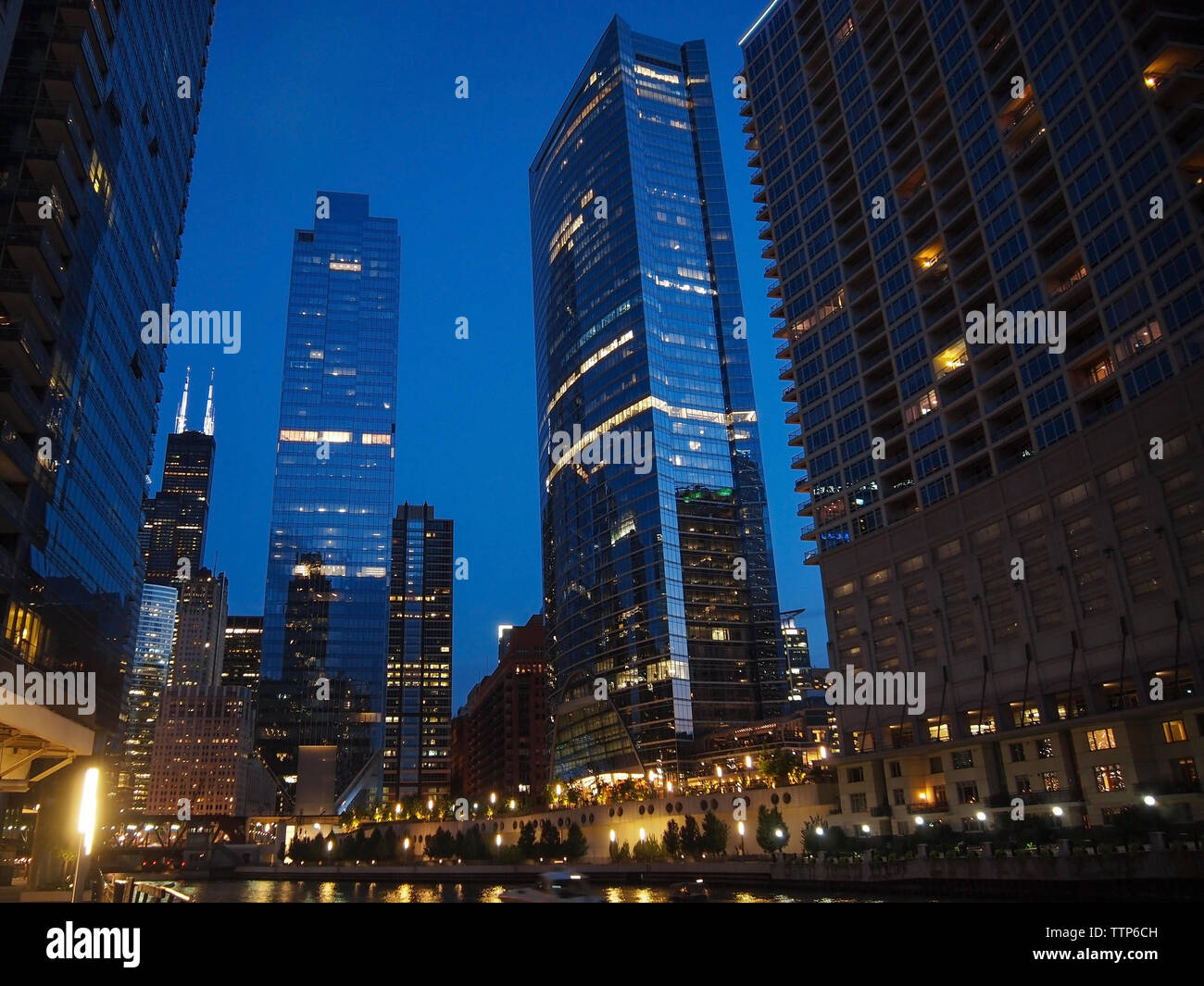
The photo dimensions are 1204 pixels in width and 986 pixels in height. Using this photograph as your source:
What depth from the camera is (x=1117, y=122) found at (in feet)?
248

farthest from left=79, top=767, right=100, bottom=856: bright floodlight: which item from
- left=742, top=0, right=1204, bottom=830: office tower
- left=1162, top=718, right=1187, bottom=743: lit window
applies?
left=1162, top=718, right=1187, bottom=743: lit window

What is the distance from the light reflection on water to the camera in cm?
6369

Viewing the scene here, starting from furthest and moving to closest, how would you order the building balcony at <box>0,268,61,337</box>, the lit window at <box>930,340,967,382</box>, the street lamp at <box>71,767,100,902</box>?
the lit window at <box>930,340,967,382</box> < the building balcony at <box>0,268,61,337</box> < the street lamp at <box>71,767,100,902</box>

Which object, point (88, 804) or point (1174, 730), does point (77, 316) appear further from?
point (1174, 730)

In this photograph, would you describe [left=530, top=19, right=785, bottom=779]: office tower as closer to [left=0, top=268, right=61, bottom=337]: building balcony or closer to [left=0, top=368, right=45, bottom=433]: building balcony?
[left=0, top=368, right=45, bottom=433]: building balcony

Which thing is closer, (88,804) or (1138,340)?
(88,804)

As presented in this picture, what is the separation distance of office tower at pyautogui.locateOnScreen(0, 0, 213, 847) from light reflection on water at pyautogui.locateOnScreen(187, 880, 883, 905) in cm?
2504

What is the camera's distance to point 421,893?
9625 centimetres

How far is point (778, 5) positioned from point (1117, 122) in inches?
2570

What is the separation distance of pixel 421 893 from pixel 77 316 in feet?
219

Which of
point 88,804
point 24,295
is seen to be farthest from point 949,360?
point 88,804

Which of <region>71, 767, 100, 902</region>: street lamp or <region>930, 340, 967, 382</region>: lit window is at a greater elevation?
<region>930, 340, 967, 382</region>: lit window
